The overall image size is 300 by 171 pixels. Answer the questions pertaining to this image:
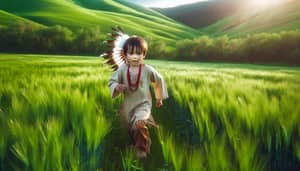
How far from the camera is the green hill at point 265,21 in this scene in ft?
7.48

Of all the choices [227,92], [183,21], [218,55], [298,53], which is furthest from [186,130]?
[183,21]

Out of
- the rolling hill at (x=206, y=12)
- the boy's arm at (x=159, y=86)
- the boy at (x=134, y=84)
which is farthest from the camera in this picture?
→ the rolling hill at (x=206, y=12)

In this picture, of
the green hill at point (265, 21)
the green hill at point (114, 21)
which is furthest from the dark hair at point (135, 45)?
the green hill at point (265, 21)

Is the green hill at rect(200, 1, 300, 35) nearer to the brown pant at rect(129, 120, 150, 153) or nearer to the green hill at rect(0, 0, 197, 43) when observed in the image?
the green hill at rect(0, 0, 197, 43)

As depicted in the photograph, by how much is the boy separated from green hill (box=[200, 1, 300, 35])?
1.05m

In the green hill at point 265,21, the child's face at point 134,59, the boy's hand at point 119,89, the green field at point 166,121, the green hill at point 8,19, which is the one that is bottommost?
the green field at point 166,121

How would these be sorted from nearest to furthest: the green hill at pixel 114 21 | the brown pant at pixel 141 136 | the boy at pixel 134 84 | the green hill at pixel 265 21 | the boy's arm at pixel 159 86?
the brown pant at pixel 141 136, the boy at pixel 134 84, the boy's arm at pixel 159 86, the green hill at pixel 265 21, the green hill at pixel 114 21

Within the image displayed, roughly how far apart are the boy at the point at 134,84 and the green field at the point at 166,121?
0.12 metres

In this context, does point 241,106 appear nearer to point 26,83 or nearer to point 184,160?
point 184,160

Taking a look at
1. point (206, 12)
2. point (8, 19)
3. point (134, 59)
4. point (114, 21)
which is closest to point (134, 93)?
point (134, 59)

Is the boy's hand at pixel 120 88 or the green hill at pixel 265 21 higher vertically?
the green hill at pixel 265 21

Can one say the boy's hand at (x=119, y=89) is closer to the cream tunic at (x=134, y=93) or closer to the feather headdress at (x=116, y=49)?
the cream tunic at (x=134, y=93)

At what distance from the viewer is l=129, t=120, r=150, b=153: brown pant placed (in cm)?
144

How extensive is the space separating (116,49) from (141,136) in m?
0.46
